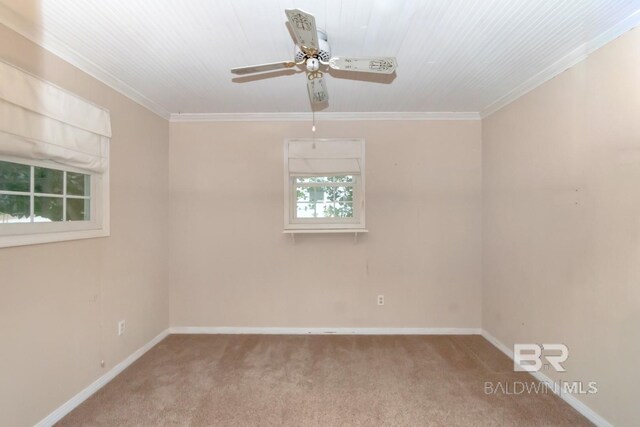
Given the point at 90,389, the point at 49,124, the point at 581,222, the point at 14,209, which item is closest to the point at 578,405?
the point at 581,222

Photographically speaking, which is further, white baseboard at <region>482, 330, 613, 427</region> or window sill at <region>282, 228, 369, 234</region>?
window sill at <region>282, 228, 369, 234</region>

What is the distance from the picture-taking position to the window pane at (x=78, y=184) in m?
2.21

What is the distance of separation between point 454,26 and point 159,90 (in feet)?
7.97

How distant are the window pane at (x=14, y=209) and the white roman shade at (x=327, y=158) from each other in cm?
218

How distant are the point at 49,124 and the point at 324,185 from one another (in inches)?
94.4

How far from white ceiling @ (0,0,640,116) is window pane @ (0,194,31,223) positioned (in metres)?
0.97

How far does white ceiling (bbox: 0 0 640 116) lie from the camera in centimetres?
165

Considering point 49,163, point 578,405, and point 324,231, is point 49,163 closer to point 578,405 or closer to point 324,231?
point 324,231

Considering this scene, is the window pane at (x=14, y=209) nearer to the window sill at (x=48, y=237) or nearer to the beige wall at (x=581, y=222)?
the window sill at (x=48, y=237)

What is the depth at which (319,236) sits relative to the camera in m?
3.44

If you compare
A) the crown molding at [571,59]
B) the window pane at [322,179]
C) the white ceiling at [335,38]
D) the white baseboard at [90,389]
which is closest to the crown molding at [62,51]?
the white ceiling at [335,38]

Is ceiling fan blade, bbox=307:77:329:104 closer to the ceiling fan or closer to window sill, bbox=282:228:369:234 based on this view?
the ceiling fan

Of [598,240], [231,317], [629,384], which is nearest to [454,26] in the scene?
[598,240]

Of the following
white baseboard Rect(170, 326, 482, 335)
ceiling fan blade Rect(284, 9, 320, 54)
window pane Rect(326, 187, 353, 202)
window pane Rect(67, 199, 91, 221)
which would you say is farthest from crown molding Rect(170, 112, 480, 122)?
white baseboard Rect(170, 326, 482, 335)
